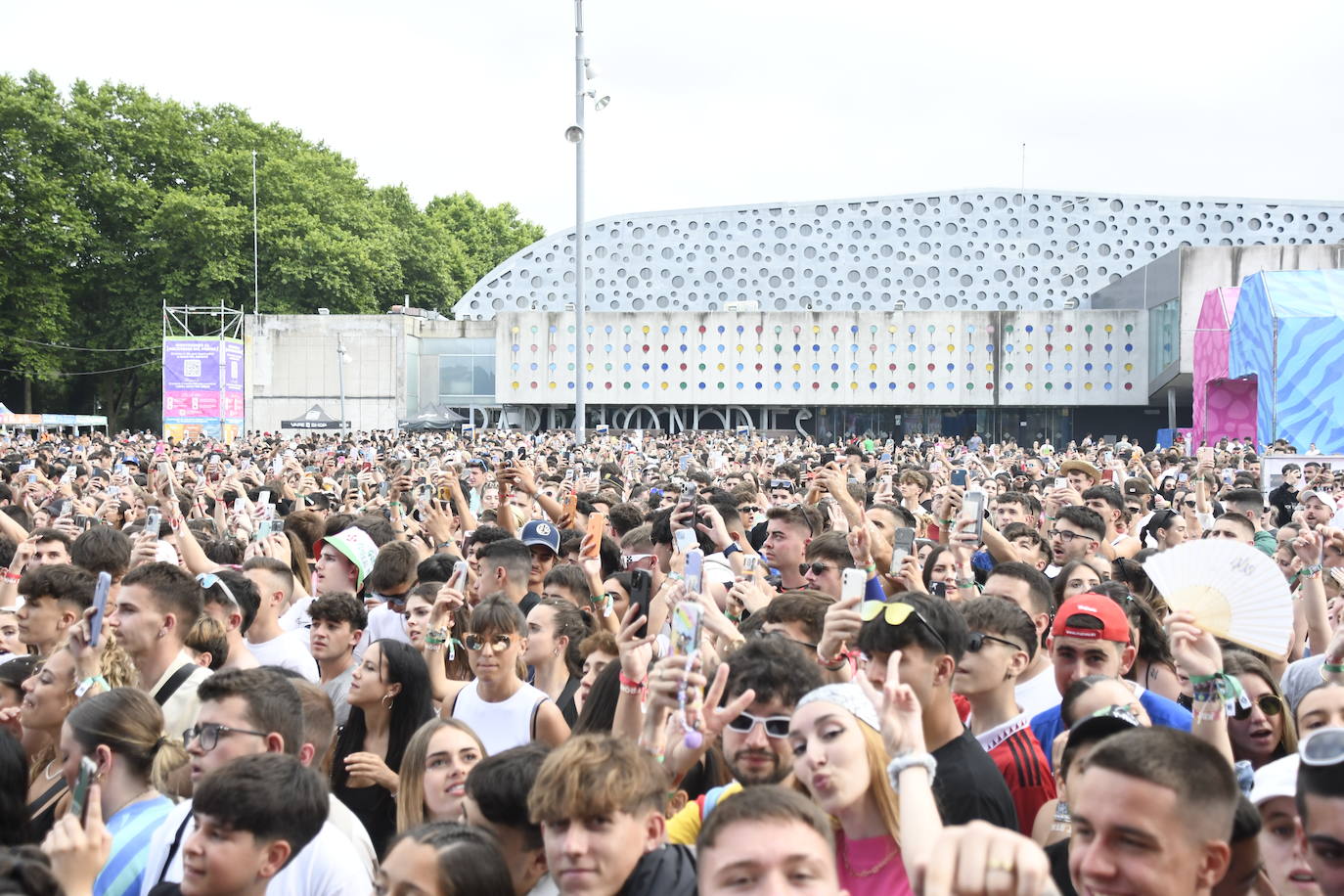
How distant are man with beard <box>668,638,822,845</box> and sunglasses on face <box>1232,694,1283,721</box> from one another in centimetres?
188

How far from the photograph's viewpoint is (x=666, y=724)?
3941 mm

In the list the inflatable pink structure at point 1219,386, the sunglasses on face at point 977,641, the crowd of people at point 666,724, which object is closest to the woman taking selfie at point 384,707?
the crowd of people at point 666,724

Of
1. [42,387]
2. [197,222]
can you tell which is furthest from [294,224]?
[42,387]

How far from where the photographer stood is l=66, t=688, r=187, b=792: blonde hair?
428 cm

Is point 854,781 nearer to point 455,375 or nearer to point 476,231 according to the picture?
point 455,375

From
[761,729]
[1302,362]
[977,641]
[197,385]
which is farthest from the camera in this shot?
[197,385]

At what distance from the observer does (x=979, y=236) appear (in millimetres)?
63969

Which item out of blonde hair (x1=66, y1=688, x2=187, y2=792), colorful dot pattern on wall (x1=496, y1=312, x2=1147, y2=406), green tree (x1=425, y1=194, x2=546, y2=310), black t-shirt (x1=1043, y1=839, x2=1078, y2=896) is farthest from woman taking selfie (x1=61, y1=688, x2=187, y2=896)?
green tree (x1=425, y1=194, x2=546, y2=310)

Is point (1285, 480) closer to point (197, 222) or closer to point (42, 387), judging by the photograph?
point (197, 222)

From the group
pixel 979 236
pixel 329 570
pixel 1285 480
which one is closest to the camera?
pixel 329 570

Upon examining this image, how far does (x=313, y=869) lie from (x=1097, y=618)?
3.03 metres

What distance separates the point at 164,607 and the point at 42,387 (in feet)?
183

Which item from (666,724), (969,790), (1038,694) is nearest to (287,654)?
(666,724)

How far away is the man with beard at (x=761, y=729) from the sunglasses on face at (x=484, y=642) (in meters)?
1.58
